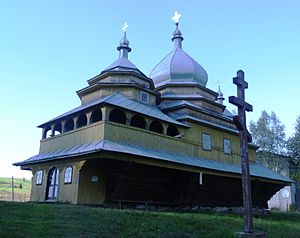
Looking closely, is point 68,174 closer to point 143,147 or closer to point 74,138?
point 74,138

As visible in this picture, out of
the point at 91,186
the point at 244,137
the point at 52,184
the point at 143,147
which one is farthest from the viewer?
the point at 52,184

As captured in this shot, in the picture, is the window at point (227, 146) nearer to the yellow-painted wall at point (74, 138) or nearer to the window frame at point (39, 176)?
the yellow-painted wall at point (74, 138)

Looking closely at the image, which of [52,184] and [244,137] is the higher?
[244,137]

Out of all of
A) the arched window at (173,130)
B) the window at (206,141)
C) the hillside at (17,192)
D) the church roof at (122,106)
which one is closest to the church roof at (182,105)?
the arched window at (173,130)

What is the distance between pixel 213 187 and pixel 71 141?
29.5 feet

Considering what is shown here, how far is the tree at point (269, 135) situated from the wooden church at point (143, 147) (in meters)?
15.4

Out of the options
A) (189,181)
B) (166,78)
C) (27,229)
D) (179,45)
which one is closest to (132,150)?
(189,181)

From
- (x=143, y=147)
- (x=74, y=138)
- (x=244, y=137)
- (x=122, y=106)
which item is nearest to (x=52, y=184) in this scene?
(x=74, y=138)

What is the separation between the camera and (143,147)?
16141 millimetres

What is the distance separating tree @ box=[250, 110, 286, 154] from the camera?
4044cm

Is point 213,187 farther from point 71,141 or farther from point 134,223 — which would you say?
point 134,223

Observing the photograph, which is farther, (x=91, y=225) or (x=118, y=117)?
(x=118, y=117)

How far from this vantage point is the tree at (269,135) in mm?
40438

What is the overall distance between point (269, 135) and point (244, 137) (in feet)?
110
